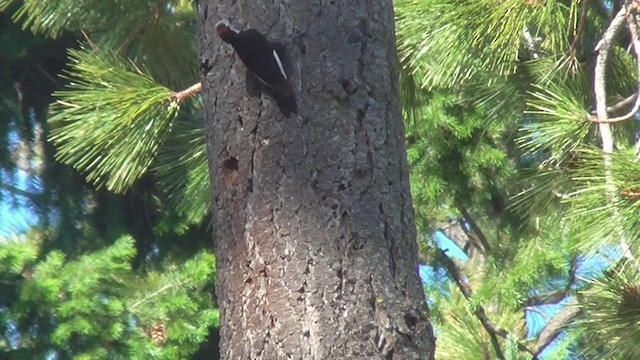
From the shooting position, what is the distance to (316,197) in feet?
5.11

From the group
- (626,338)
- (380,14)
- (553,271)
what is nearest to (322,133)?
(380,14)

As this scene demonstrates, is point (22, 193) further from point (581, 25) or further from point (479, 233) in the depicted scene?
point (581, 25)

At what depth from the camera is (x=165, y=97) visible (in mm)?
2629

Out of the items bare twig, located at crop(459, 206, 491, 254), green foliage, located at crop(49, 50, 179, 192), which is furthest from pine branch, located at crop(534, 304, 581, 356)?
green foliage, located at crop(49, 50, 179, 192)

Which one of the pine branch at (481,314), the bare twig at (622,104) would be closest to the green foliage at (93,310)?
the pine branch at (481,314)

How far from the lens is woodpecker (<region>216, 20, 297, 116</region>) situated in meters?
1.60

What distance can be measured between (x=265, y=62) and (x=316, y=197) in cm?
22

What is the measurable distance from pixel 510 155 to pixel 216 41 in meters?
3.15

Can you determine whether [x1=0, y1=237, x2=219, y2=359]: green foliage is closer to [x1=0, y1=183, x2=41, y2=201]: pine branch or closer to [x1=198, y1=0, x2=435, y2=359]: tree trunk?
[x1=0, y1=183, x2=41, y2=201]: pine branch

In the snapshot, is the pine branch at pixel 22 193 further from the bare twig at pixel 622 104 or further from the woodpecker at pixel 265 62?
the woodpecker at pixel 265 62

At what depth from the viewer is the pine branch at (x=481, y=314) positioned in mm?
4996

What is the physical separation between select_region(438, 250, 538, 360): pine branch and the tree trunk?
10.4 feet

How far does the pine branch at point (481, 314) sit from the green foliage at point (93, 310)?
1.42m

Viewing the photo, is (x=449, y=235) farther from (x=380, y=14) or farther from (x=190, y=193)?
(x=380, y=14)
